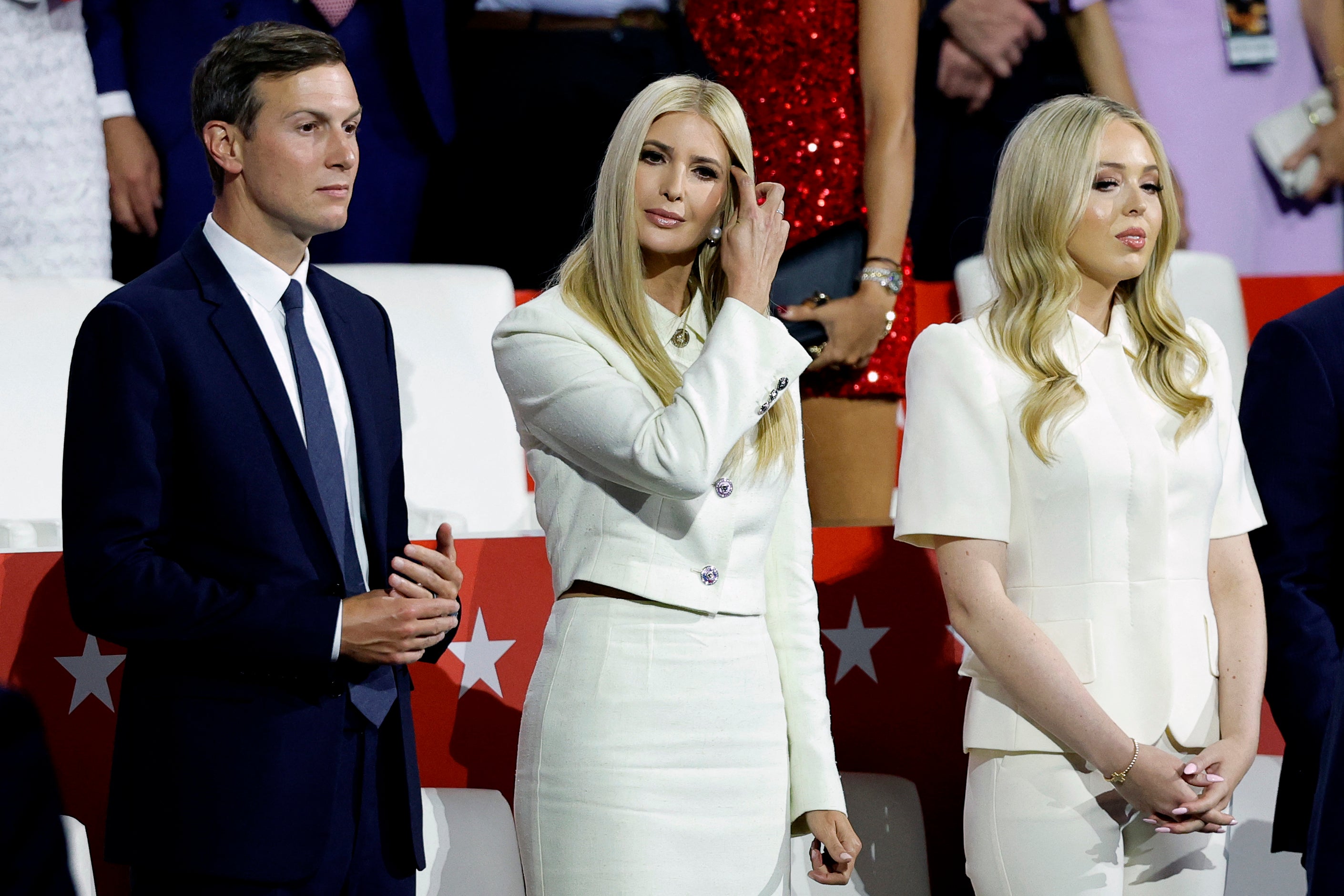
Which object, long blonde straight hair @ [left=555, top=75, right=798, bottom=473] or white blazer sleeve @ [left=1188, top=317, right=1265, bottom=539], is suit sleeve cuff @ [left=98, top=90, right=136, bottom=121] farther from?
white blazer sleeve @ [left=1188, top=317, right=1265, bottom=539]

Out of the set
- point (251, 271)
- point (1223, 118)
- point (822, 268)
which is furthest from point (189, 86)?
point (1223, 118)

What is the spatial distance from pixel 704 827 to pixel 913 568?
88 cm

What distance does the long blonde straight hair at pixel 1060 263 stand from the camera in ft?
6.83

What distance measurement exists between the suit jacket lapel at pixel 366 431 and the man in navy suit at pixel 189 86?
168 centimetres

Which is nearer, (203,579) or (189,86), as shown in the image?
(203,579)

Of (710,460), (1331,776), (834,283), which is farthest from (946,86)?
(1331,776)

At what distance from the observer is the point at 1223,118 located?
4.13 m

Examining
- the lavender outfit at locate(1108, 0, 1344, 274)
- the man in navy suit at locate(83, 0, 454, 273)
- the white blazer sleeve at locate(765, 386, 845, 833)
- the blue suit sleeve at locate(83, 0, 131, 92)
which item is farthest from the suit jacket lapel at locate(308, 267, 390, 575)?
the lavender outfit at locate(1108, 0, 1344, 274)

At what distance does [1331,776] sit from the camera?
1.01m

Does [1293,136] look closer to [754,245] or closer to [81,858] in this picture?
[754,245]

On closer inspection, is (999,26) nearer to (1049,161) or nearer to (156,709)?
(1049,161)

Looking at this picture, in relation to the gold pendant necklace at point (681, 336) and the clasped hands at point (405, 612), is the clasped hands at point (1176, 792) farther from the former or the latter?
the clasped hands at point (405, 612)

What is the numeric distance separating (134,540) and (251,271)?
36cm

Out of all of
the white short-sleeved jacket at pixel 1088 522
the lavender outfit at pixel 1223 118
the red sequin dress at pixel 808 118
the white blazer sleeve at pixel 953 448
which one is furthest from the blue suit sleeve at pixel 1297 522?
the lavender outfit at pixel 1223 118
